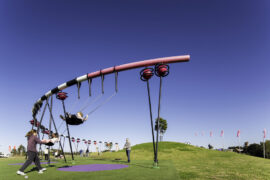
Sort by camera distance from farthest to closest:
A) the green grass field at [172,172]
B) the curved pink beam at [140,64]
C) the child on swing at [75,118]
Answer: the child on swing at [75,118], the curved pink beam at [140,64], the green grass field at [172,172]

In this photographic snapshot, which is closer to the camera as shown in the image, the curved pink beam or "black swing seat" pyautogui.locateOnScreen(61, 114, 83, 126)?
the curved pink beam

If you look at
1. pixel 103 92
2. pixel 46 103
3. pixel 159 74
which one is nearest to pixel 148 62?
pixel 159 74

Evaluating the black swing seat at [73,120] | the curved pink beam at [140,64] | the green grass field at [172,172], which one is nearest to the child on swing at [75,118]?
the black swing seat at [73,120]

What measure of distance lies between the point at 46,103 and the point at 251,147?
96.1 metres

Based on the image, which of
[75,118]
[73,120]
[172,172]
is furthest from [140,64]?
[172,172]

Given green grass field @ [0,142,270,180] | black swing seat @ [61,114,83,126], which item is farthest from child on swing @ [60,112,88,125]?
green grass field @ [0,142,270,180]

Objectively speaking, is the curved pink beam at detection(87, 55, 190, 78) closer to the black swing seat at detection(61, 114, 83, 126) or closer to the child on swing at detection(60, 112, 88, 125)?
the child on swing at detection(60, 112, 88, 125)

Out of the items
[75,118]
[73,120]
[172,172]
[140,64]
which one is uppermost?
[140,64]

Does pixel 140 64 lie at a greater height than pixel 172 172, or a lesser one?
greater

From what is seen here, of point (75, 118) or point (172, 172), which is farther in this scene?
point (75, 118)

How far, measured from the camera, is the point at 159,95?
357 inches

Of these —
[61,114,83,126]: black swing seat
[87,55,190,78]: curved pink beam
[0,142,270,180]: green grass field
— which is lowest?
[0,142,270,180]: green grass field

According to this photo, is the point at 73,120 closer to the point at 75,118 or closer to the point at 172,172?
the point at 75,118

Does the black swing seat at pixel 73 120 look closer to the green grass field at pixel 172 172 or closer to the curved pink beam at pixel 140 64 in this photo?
the green grass field at pixel 172 172
